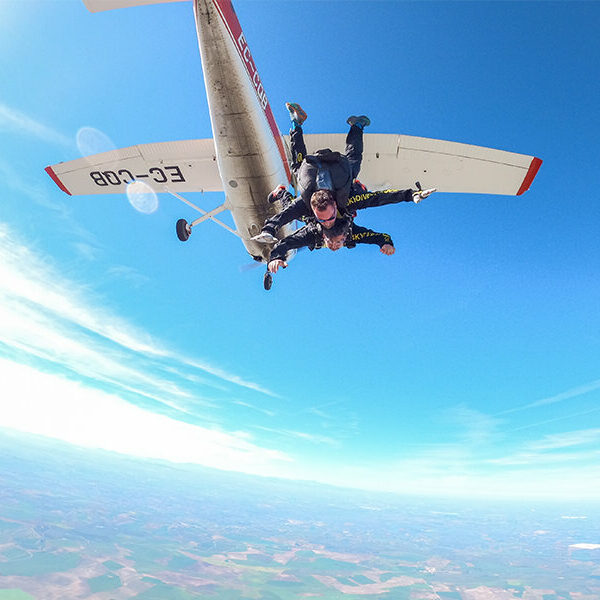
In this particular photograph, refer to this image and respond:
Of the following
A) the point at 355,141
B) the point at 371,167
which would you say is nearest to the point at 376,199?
the point at 355,141

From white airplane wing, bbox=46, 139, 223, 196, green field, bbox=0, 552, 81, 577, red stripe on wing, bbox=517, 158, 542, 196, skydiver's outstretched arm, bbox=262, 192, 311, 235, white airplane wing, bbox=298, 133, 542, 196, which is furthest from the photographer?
green field, bbox=0, 552, 81, 577

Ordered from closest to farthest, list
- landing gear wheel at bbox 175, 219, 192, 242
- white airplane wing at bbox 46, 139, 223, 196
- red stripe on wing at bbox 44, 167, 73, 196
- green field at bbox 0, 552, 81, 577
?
landing gear wheel at bbox 175, 219, 192, 242 → white airplane wing at bbox 46, 139, 223, 196 → red stripe on wing at bbox 44, 167, 73, 196 → green field at bbox 0, 552, 81, 577

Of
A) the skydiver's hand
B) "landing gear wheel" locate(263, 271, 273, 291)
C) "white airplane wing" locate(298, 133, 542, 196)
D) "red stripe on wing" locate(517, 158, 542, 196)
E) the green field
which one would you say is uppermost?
"white airplane wing" locate(298, 133, 542, 196)

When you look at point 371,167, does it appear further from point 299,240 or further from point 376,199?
point 299,240

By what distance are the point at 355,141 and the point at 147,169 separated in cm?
800

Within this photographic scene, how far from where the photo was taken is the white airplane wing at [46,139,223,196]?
964 cm

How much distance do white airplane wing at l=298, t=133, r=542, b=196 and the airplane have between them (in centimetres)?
2

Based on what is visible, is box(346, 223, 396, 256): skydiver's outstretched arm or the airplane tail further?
the airplane tail

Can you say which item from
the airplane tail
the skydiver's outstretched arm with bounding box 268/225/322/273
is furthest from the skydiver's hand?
the airplane tail

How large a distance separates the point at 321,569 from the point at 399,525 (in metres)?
123

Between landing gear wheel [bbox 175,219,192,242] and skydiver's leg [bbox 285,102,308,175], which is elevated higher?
landing gear wheel [bbox 175,219,192,242]

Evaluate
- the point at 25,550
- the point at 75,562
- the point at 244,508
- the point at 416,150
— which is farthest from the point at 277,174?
the point at 244,508

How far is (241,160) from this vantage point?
23.4 ft

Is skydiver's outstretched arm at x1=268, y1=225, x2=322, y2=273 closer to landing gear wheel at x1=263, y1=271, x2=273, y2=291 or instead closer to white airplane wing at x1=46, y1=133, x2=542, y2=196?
white airplane wing at x1=46, y1=133, x2=542, y2=196
